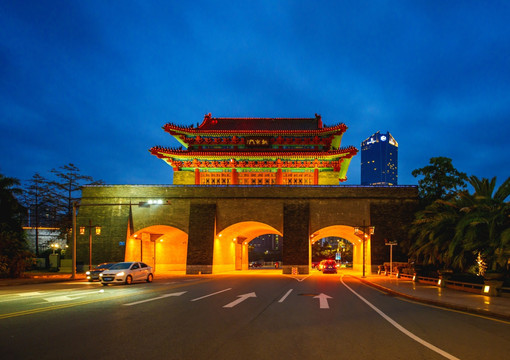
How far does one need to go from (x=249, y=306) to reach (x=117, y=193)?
101 ft

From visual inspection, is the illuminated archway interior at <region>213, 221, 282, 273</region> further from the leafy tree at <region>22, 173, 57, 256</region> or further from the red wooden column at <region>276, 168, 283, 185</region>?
the leafy tree at <region>22, 173, 57, 256</region>

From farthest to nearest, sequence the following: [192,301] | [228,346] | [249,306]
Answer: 1. [192,301]
2. [249,306]
3. [228,346]

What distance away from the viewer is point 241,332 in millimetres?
8117

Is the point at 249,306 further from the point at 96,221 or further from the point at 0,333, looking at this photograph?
the point at 96,221

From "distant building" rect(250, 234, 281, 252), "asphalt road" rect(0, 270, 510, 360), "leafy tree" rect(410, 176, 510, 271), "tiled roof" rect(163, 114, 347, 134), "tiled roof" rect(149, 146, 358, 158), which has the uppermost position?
"tiled roof" rect(163, 114, 347, 134)

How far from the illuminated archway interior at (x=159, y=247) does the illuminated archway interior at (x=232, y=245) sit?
519 cm

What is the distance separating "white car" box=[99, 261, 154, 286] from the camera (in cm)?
2264

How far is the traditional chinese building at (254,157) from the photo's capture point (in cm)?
4416

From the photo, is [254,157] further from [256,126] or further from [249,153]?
[256,126]

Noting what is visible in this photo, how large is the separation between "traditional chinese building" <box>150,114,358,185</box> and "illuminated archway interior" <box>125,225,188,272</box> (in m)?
6.20

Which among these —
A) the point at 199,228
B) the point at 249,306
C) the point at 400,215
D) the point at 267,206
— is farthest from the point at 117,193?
the point at 249,306

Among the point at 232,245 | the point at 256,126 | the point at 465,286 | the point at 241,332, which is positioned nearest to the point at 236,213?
the point at 232,245

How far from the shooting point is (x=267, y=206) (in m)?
38.8

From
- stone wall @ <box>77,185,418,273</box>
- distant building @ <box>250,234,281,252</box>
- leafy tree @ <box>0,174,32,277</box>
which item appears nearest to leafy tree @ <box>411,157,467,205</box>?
stone wall @ <box>77,185,418,273</box>
